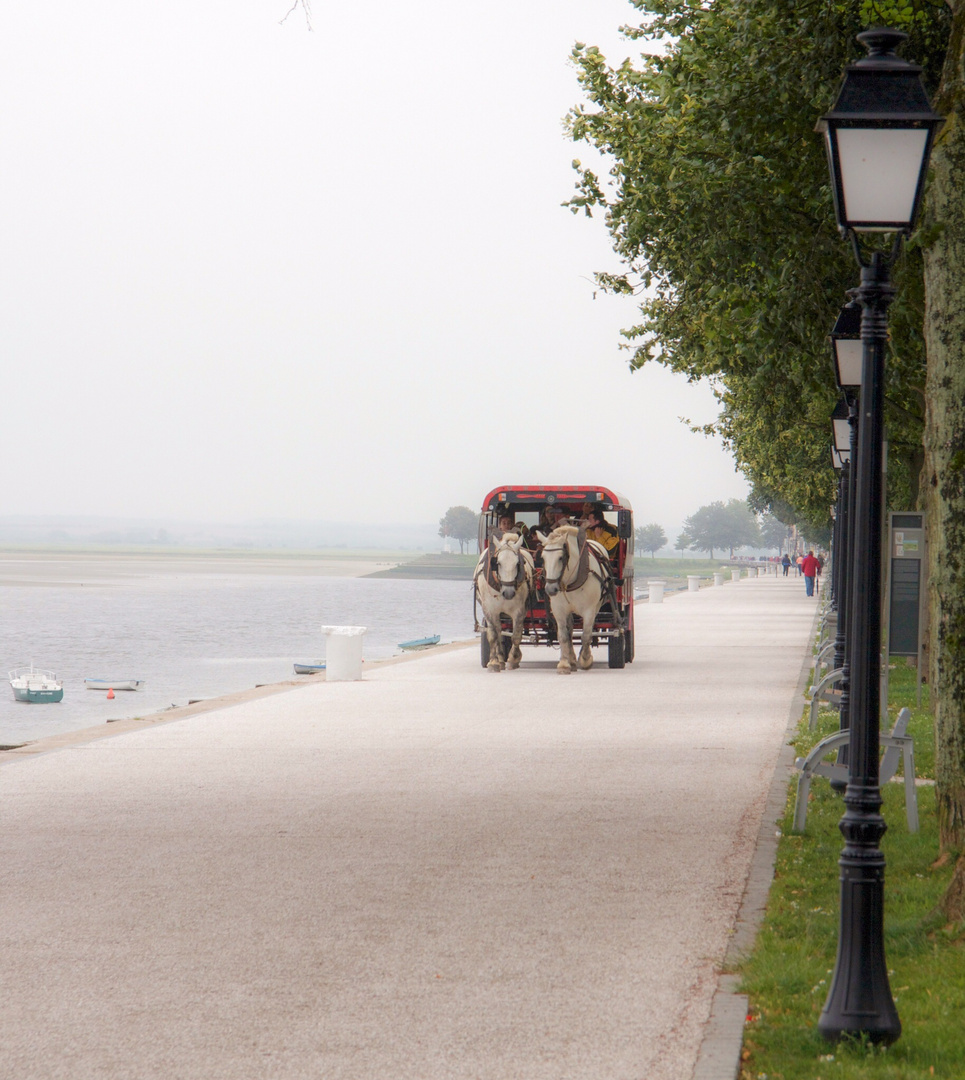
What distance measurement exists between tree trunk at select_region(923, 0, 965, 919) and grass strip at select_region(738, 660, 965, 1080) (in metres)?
0.75

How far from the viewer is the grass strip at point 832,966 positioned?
511 centimetres

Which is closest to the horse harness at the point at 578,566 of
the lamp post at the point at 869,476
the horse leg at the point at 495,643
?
the horse leg at the point at 495,643

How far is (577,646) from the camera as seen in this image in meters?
30.4

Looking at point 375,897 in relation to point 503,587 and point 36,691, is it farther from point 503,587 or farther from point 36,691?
point 36,691

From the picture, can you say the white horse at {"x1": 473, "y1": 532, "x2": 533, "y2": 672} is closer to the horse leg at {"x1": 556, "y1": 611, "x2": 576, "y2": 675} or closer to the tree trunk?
the horse leg at {"x1": 556, "y1": 611, "x2": 576, "y2": 675}

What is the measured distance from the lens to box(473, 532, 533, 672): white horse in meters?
22.2

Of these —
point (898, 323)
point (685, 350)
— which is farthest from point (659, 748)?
point (685, 350)

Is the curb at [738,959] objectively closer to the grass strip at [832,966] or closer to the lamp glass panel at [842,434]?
the grass strip at [832,966]

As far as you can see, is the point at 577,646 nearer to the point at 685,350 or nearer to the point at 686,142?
the point at 685,350

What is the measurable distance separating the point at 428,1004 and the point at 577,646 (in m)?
24.7

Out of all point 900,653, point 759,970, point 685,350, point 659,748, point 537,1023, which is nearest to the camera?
point 537,1023

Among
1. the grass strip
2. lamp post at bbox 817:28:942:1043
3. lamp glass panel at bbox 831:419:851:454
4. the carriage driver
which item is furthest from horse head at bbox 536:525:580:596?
lamp post at bbox 817:28:942:1043

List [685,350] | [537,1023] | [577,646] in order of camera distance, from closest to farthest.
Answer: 1. [537,1023]
2. [685,350]
3. [577,646]

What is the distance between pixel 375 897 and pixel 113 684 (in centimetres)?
3770
